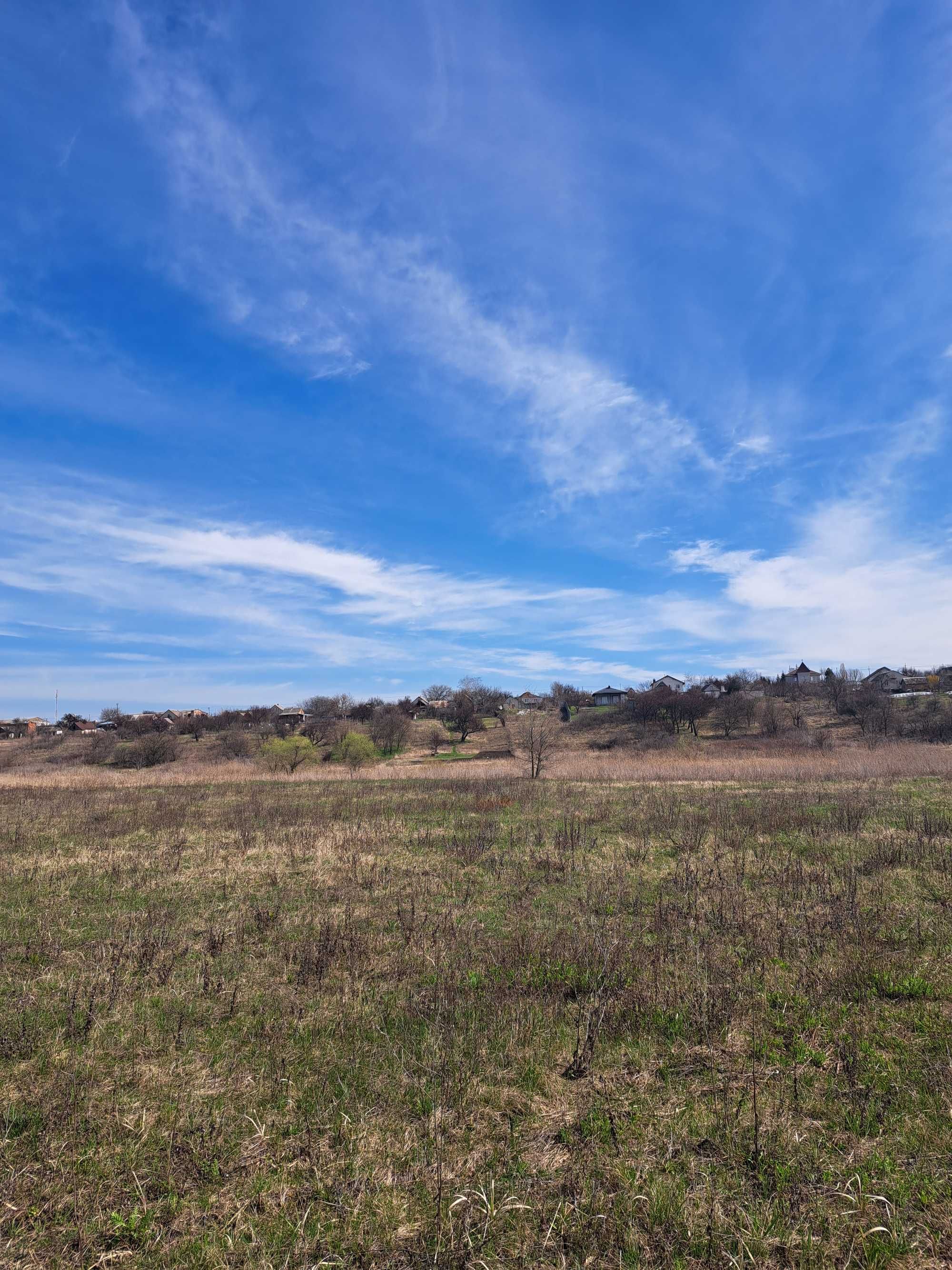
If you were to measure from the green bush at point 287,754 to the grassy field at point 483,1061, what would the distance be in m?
41.9

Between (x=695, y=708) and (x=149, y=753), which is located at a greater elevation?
(x=695, y=708)

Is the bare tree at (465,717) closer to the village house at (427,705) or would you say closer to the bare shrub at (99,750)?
the village house at (427,705)

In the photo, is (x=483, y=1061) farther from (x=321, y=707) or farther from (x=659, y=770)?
(x=321, y=707)

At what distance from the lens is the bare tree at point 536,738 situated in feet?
149

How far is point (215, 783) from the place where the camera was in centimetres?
3366

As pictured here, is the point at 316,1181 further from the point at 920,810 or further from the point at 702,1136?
the point at 920,810

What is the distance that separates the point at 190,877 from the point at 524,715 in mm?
87886

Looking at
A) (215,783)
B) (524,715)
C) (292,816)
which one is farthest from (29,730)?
(292,816)

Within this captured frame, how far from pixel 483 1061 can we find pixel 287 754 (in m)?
53.7

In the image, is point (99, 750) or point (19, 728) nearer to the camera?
point (99, 750)

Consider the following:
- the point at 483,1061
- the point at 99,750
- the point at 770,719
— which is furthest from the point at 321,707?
the point at 483,1061

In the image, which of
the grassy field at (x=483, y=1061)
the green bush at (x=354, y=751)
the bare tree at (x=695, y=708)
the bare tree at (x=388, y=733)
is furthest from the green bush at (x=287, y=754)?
the bare tree at (x=695, y=708)

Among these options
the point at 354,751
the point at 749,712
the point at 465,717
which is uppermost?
the point at 465,717

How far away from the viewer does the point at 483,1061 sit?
6.24 m
